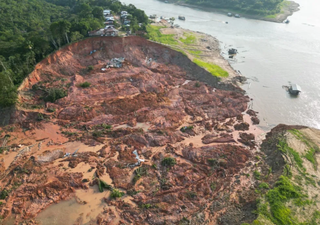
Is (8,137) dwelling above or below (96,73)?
below

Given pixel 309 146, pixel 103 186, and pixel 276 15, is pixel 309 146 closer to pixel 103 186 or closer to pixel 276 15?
pixel 103 186

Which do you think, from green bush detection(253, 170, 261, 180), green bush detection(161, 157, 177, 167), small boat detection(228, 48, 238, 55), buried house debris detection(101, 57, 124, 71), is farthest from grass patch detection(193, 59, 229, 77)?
green bush detection(161, 157, 177, 167)

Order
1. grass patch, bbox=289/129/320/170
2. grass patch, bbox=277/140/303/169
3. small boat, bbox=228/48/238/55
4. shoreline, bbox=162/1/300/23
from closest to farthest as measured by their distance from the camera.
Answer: grass patch, bbox=277/140/303/169 → grass patch, bbox=289/129/320/170 → small boat, bbox=228/48/238/55 → shoreline, bbox=162/1/300/23

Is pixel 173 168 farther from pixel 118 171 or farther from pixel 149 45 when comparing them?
pixel 149 45

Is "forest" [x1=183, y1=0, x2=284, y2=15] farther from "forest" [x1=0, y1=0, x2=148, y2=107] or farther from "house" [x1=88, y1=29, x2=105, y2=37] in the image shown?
"house" [x1=88, y1=29, x2=105, y2=37]

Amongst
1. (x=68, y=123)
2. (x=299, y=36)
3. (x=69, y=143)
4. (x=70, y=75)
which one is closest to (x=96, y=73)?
(x=70, y=75)

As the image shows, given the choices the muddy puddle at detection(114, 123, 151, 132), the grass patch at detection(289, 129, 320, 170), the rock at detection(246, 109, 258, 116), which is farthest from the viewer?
the rock at detection(246, 109, 258, 116)

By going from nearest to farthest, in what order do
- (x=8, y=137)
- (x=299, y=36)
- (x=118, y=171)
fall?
(x=118, y=171)
(x=8, y=137)
(x=299, y=36)
